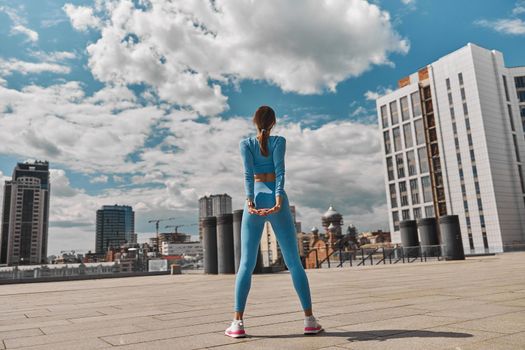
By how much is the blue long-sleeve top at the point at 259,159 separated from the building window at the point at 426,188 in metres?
73.5

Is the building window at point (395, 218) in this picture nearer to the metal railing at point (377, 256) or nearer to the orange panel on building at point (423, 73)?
the orange panel on building at point (423, 73)

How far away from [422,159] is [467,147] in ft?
25.9

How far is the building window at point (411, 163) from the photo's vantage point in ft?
247

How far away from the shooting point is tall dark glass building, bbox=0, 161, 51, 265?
187500 mm

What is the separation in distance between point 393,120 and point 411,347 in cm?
8068

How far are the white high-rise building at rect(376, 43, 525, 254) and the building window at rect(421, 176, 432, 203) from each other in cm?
16

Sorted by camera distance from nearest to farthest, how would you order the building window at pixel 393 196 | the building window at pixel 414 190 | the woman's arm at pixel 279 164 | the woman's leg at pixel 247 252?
the woman's leg at pixel 247 252 < the woman's arm at pixel 279 164 < the building window at pixel 414 190 < the building window at pixel 393 196

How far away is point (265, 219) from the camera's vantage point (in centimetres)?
454

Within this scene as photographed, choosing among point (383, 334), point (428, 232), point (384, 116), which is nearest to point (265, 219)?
point (383, 334)

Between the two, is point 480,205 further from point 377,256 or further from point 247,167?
point 247,167

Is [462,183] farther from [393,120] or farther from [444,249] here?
[444,249]

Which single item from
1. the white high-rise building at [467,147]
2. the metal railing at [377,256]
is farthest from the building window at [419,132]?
the metal railing at [377,256]

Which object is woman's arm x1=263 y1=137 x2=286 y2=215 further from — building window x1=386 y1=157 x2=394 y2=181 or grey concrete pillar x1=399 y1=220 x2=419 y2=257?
building window x1=386 y1=157 x2=394 y2=181

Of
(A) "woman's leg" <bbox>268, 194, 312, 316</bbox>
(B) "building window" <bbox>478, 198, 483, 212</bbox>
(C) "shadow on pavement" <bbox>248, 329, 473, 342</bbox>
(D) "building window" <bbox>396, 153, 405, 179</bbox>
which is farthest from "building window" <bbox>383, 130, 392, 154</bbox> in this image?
(C) "shadow on pavement" <bbox>248, 329, 473, 342</bbox>
